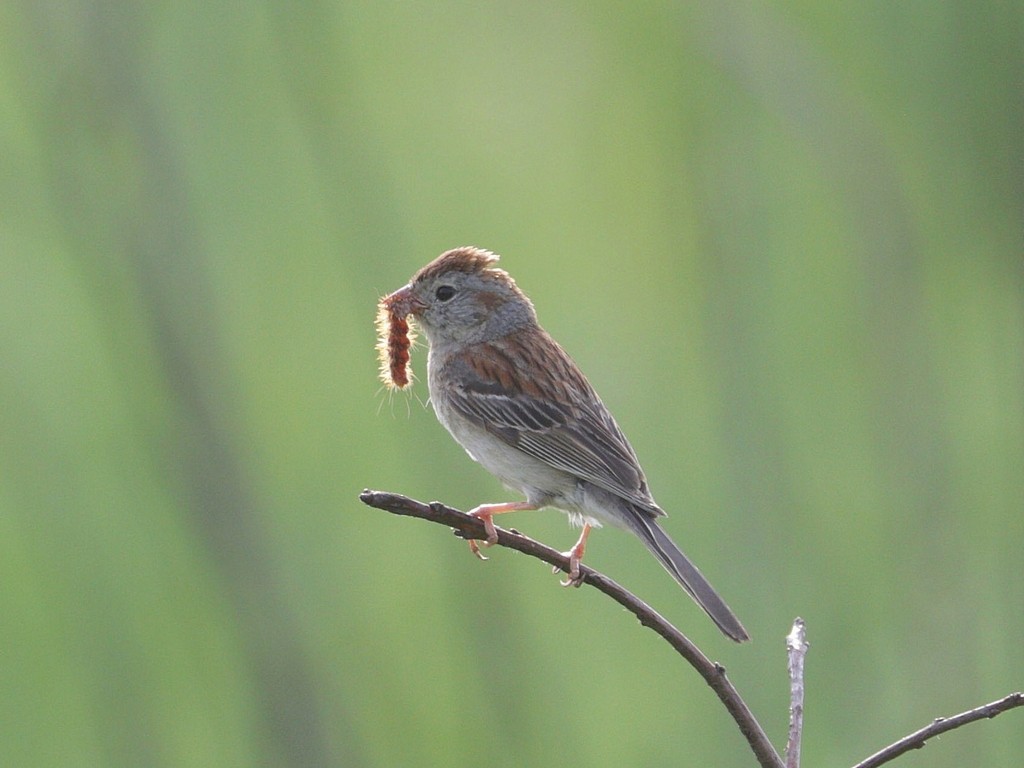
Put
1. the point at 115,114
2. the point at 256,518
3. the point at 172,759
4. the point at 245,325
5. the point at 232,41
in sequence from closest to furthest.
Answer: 1. the point at 256,518
2. the point at 115,114
3. the point at 172,759
4. the point at 232,41
5. the point at 245,325

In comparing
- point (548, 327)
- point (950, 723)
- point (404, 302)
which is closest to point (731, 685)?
point (950, 723)

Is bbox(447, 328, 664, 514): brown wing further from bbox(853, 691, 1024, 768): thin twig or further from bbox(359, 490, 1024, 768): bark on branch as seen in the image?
bbox(853, 691, 1024, 768): thin twig

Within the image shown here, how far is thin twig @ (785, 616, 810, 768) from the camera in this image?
1.74 metres

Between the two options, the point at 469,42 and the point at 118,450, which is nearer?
the point at 118,450

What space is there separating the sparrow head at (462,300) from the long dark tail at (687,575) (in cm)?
96

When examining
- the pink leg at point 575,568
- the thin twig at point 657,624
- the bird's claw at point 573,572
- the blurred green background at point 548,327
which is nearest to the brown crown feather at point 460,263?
the blurred green background at point 548,327

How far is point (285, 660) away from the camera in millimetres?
3938

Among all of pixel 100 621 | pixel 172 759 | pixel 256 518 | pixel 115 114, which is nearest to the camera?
pixel 256 518

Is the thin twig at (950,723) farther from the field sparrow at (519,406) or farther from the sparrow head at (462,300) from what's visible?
the sparrow head at (462,300)

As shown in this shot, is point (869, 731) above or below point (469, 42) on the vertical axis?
below

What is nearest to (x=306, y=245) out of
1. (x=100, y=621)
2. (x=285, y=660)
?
(x=100, y=621)

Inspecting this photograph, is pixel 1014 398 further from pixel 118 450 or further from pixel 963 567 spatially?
pixel 118 450

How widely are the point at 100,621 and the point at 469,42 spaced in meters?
5.07

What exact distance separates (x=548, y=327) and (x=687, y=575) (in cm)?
521
